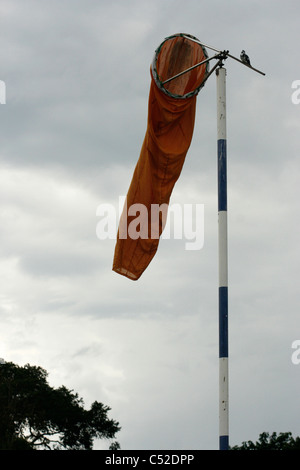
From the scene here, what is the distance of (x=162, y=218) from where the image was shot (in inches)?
627

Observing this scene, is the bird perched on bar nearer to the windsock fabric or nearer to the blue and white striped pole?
the blue and white striped pole

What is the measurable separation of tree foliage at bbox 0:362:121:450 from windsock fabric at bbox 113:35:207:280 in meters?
46.8

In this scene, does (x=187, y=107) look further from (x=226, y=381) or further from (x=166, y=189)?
(x=226, y=381)

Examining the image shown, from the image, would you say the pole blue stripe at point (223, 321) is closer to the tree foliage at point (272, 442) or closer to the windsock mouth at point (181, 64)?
the windsock mouth at point (181, 64)

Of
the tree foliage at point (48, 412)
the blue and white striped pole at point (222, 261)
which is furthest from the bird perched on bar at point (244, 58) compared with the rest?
the tree foliage at point (48, 412)

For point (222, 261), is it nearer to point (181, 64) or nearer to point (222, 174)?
point (222, 174)

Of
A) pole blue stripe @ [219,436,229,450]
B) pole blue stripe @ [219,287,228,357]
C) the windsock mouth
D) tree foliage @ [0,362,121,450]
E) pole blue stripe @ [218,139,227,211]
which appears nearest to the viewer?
pole blue stripe @ [219,436,229,450]

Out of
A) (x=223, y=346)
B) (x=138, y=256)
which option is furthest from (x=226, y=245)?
(x=138, y=256)

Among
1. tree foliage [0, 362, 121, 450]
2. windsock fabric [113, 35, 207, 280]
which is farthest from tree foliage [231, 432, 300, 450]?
windsock fabric [113, 35, 207, 280]

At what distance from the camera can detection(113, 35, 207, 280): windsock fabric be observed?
50.2ft

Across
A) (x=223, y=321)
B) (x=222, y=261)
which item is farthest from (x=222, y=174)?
(x=223, y=321)

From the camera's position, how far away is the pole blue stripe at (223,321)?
13133mm

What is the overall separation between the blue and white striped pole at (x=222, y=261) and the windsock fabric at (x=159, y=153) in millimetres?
1279
